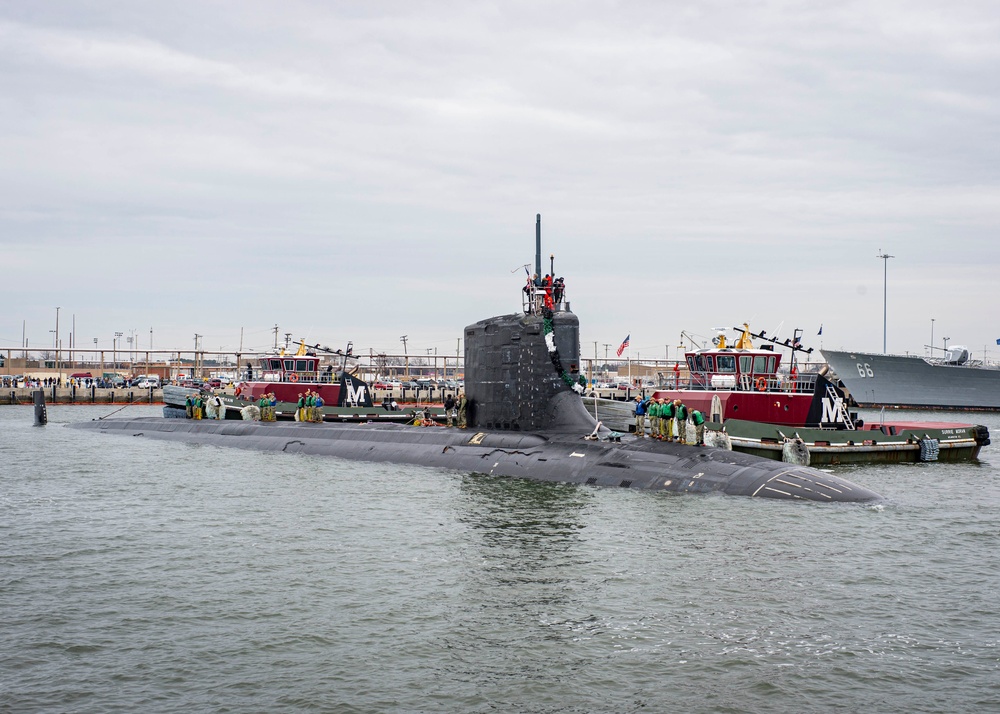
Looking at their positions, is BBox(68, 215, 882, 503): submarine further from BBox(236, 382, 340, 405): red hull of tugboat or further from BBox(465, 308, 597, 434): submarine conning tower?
BBox(236, 382, 340, 405): red hull of tugboat

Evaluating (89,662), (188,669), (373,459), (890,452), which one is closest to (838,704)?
(188,669)

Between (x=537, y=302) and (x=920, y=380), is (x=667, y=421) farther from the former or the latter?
(x=920, y=380)

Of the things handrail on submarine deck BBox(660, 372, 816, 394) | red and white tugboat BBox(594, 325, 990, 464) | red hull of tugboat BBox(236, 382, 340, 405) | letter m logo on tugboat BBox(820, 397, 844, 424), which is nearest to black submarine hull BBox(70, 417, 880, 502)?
red and white tugboat BBox(594, 325, 990, 464)

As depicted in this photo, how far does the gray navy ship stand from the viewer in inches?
2918

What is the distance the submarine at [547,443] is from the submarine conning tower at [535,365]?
31mm

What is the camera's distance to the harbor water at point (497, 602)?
10500 millimetres

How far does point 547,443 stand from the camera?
26.2 m

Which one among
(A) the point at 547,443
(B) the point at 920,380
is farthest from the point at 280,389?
(B) the point at 920,380

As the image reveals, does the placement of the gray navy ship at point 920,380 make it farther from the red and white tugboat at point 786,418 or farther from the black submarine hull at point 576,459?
the black submarine hull at point 576,459

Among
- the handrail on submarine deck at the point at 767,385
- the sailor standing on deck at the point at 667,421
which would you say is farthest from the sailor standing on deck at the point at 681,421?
the handrail on submarine deck at the point at 767,385

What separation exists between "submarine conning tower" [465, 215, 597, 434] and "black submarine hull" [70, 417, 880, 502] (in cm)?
64

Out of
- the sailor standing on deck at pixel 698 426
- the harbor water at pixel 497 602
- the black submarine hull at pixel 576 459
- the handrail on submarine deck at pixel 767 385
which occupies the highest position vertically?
the handrail on submarine deck at pixel 767 385

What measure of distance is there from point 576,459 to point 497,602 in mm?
11100

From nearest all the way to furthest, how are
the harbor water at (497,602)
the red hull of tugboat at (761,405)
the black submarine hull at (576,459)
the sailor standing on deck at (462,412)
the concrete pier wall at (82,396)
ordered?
the harbor water at (497,602) < the black submarine hull at (576,459) < the sailor standing on deck at (462,412) < the red hull of tugboat at (761,405) < the concrete pier wall at (82,396)
